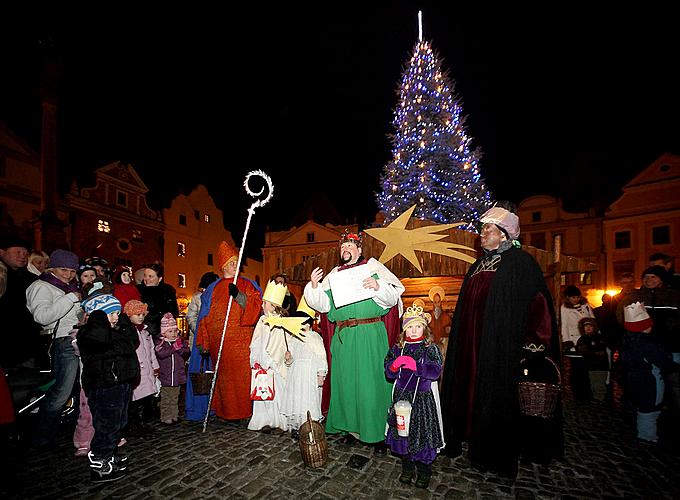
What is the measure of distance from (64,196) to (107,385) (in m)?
20.2

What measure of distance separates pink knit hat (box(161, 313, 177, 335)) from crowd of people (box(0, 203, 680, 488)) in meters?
0.02

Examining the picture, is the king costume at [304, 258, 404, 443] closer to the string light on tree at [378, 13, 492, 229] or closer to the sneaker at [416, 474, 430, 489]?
the sneaker at [416, 474, 430, 489]

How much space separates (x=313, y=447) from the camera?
13.1 ft

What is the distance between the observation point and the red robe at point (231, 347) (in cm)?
551

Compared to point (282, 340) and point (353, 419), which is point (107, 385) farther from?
point (353, 419)

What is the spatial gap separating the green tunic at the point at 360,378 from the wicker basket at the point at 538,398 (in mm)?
1554

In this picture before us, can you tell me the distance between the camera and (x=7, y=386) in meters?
3.80

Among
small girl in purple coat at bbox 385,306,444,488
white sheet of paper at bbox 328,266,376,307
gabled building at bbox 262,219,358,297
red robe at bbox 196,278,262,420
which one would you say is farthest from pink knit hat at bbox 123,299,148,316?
gabled building at bbox 262,219,358,297

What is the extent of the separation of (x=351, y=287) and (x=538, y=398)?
2.21m

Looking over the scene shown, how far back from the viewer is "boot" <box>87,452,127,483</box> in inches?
147

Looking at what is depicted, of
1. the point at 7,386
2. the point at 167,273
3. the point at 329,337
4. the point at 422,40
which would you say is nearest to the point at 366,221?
the point at 167,273

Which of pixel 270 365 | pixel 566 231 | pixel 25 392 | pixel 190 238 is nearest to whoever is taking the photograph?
pixel 25 392

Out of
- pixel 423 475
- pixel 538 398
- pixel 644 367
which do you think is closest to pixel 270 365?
pixel 423 475

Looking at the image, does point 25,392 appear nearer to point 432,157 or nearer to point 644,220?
point 432,157
